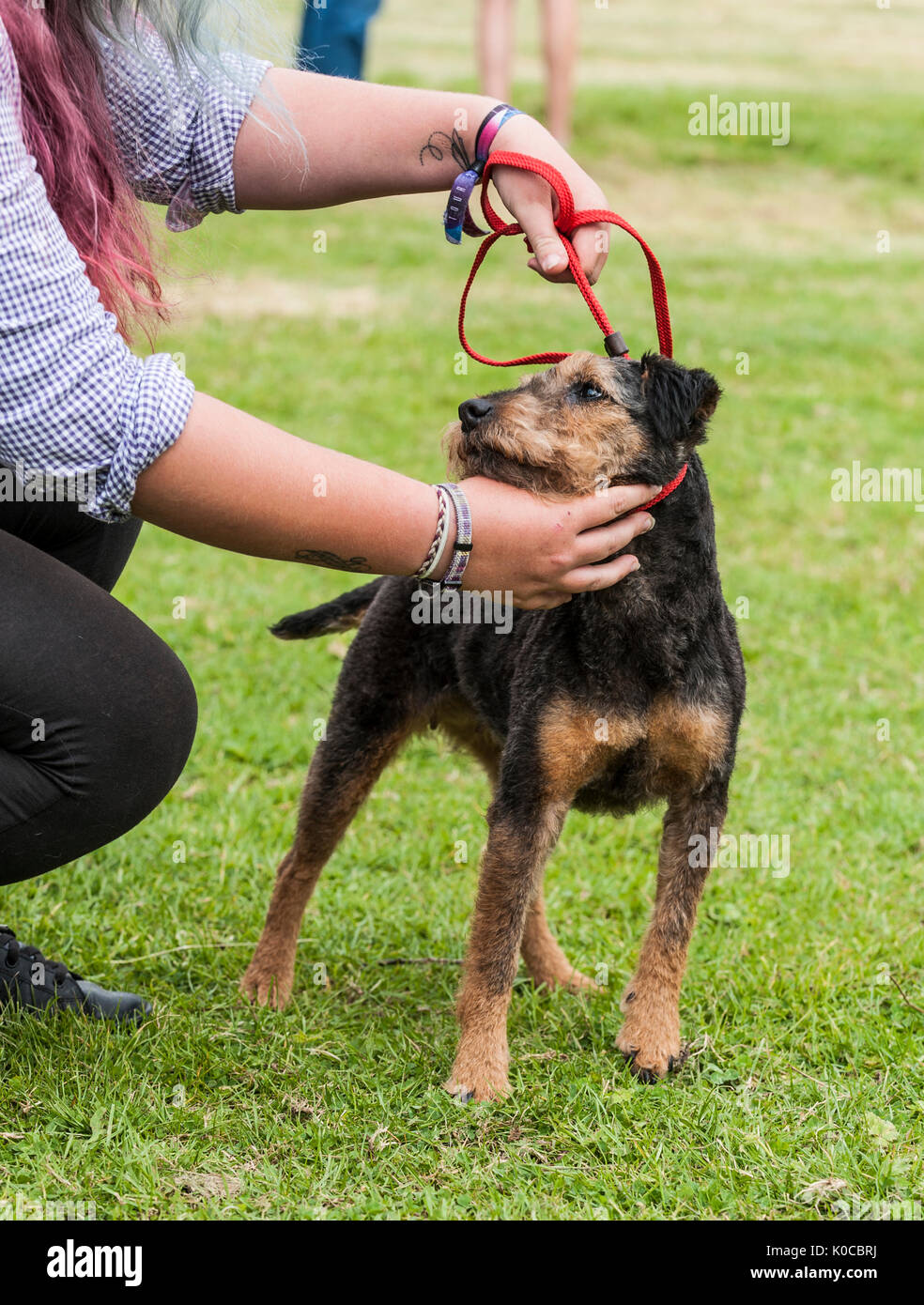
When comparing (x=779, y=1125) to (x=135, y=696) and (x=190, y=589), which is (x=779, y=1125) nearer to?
(x=135, y=696)

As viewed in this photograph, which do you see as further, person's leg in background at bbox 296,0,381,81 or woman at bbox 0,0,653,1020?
person's leg in background at bbox 296,0,381,81

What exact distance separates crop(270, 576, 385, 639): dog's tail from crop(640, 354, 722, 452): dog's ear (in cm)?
116

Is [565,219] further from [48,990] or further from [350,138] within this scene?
[48,990]

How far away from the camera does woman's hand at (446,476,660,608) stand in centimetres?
277

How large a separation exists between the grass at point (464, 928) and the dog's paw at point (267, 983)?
2.2 inches

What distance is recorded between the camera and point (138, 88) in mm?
3145

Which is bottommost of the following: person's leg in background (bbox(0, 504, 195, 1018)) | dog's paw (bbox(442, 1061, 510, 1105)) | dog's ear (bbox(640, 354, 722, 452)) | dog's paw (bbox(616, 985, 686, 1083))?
dog's paw (bbox(442, 1061, 510, 1105))

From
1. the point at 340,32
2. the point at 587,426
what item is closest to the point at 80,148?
the point at 587,426

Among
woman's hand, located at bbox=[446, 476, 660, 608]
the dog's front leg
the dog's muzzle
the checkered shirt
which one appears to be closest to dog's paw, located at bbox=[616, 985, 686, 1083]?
the dog's front leg

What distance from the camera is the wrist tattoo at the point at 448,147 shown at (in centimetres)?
320

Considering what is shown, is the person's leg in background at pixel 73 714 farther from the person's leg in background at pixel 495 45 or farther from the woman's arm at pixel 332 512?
the person's leg in background at pixel 495 45

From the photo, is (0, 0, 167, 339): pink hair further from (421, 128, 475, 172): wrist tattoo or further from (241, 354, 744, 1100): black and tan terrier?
(241, 354, 744, 1100): black and tan terrier
